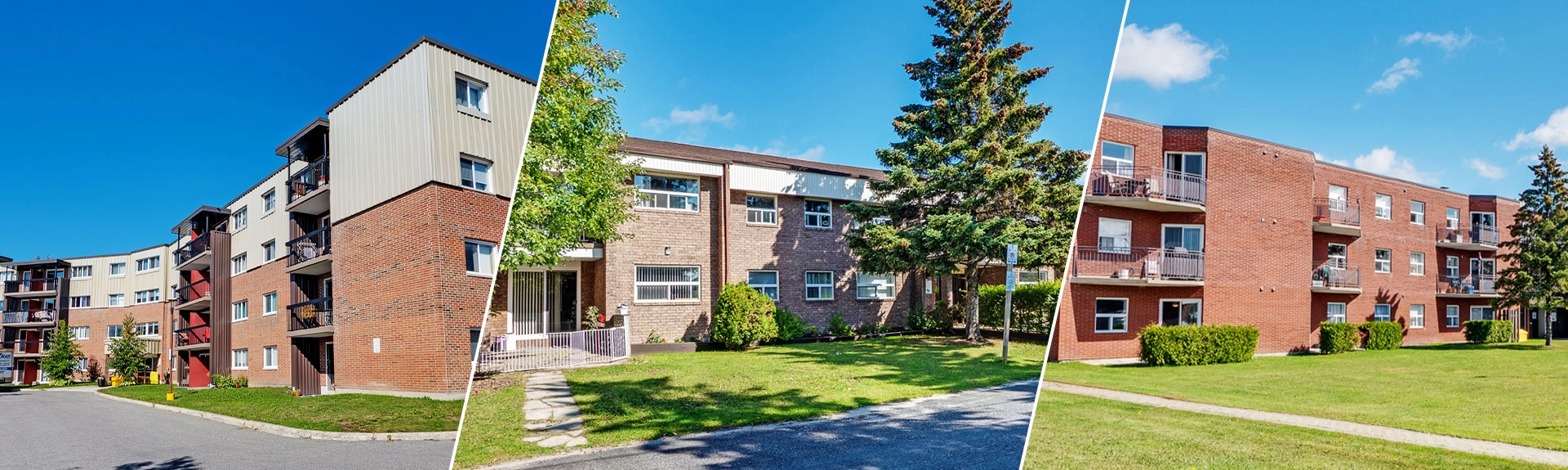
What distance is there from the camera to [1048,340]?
2.48 metres

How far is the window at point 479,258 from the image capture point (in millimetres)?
2168

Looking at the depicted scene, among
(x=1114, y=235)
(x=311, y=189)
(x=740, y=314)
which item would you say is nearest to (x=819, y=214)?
(x=740, y=314)

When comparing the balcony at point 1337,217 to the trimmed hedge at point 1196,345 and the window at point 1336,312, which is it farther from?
the trimmed hedge at point 1196,345

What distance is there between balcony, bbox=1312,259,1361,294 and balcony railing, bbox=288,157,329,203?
3269cm

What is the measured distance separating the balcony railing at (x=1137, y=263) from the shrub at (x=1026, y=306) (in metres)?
0.20

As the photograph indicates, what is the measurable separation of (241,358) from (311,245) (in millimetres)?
26901

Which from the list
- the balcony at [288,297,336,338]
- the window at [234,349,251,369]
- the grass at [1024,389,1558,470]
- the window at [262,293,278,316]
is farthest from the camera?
the window at [234,349,251,369]

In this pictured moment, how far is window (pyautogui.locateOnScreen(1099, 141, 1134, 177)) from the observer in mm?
4508

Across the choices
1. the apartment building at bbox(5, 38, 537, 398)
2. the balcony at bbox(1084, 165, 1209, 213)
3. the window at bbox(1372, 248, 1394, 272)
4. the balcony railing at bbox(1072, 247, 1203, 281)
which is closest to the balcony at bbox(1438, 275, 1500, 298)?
the window at bbox(1372, 248, 1394, 272)

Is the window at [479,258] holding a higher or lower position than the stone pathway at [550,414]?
higher

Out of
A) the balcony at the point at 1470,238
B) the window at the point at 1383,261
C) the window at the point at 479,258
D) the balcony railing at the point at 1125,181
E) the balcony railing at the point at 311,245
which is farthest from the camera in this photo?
the window at the point at 1383,261

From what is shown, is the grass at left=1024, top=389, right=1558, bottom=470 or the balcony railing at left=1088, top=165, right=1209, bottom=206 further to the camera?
the grass at left=1024, top=389, right=1558, bottom=470

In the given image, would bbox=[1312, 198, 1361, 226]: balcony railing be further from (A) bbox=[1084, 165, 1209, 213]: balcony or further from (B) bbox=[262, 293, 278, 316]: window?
(B) bbox=[262, 293, 278, 316]: window

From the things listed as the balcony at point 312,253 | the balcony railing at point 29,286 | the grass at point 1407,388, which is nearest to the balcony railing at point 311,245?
the balcony at point 312,253
